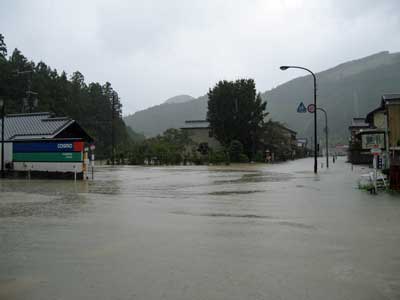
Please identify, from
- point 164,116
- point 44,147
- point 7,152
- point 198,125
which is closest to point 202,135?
point 198,125

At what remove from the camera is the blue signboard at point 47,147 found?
87.1 ft

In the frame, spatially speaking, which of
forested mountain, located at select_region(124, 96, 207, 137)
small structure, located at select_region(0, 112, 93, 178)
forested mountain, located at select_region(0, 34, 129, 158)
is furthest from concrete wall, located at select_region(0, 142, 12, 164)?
forested mountain, located at select_region(124, 96, 207, 137)

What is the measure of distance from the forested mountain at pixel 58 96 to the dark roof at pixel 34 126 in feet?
103

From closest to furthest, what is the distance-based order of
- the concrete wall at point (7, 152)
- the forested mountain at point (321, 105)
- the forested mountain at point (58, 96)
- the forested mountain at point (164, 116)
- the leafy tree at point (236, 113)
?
the concrete wall at point (7, 152), the leafy tree at point (236, 113), the forested mountain at point (58, 96), the forested mountain at point (321, 105), the forested mountain at point (164, 116)

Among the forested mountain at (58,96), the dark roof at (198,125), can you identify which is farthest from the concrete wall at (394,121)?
the dark roof at (198,125)

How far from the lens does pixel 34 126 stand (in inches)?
1209

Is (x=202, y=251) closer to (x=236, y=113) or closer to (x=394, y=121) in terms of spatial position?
(x=394, y=121)

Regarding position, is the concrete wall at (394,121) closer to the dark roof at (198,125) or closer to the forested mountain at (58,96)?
the forested mountain at (58,96)

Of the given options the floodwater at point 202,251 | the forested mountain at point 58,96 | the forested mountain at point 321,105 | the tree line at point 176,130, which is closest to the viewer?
the floodwater at point 202,251

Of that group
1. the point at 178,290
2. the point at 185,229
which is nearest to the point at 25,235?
the point at 185,229

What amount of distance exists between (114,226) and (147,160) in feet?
158

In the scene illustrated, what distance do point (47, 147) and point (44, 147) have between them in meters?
0.27

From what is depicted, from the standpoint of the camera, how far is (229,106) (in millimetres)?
67812

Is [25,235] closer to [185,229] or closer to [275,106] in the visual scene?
[185,229]
